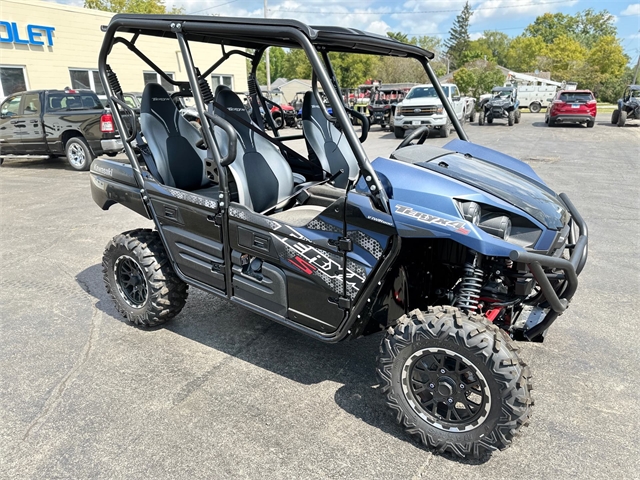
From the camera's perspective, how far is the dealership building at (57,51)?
15.7m

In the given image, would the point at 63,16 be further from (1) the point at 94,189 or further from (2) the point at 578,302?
(2) the point at 578,302

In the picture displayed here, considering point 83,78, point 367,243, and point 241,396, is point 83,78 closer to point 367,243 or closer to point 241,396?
point 241,396

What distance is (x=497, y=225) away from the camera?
2.46 metres

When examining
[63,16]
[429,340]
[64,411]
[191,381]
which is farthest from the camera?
[63,16]

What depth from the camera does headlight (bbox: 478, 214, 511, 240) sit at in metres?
2.43

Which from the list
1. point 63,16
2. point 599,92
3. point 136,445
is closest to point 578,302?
point 136,445

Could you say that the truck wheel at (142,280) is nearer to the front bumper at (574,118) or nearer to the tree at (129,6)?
the front bumper at (574,118)

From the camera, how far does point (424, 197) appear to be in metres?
2.44

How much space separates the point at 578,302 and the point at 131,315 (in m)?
3.70

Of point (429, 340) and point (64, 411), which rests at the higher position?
point (429, 340)

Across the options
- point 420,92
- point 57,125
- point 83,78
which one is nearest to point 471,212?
point 57,125

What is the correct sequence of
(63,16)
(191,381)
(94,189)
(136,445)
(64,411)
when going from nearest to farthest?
1. (136,445)
2. (64,411)
3. (191,381)
4. (94,189)
5. (63,16)

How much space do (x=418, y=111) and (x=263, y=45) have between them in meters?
13.9

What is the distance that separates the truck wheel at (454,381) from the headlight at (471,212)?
18.2 inches
